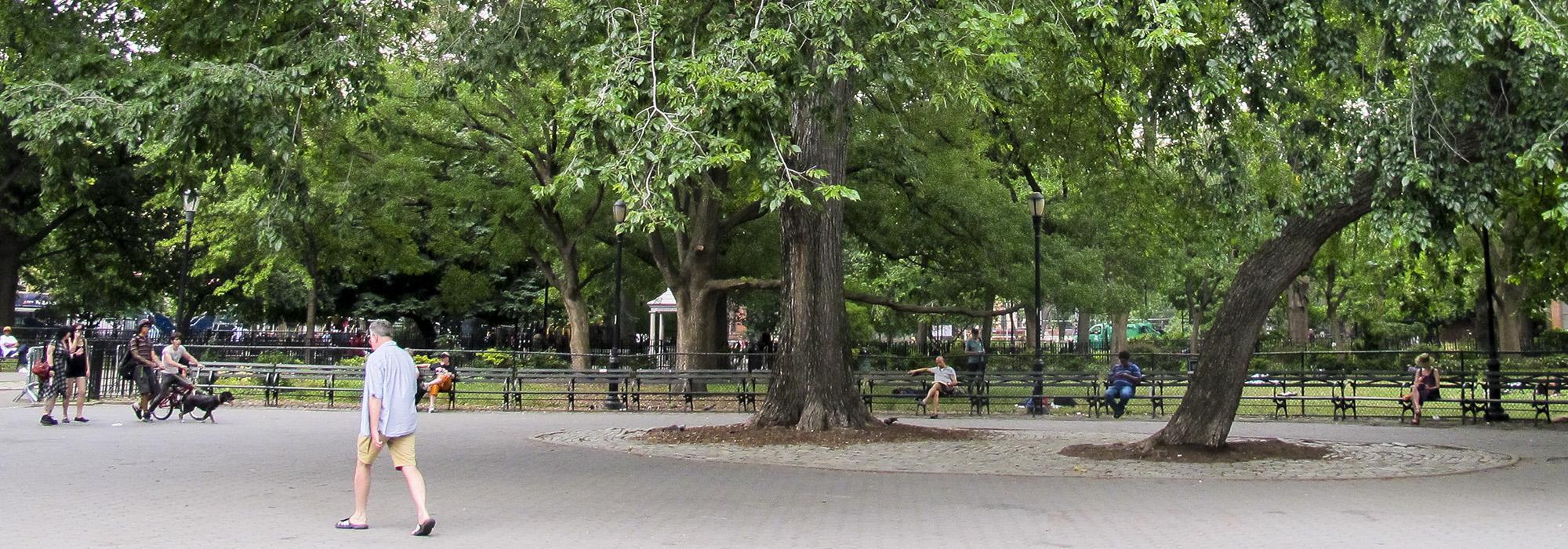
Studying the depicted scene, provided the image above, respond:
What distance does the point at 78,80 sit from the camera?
380 inches

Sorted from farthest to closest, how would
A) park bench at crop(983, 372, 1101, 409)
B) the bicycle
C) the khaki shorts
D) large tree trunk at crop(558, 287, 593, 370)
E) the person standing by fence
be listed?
large tree trunk at crop(558, 287, 593, 370)
park bench at crop(983, 372, 1101, 409)
the bicycle
the person standing by fence
the khaki shorts

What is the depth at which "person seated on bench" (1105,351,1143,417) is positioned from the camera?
19.8 m

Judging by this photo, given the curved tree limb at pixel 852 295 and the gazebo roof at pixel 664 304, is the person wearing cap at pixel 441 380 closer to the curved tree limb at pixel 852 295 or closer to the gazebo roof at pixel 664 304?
the curved tree limb at pixel 852 295

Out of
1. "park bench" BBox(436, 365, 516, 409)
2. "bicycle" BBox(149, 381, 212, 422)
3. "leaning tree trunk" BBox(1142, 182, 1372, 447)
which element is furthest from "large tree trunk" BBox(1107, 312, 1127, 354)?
"bicycle" BBox(149, 381, 212, 422)

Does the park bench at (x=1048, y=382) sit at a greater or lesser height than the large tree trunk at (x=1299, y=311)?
lesser

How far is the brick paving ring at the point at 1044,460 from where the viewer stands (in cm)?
1201

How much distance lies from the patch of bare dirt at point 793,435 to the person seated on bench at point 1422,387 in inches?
275

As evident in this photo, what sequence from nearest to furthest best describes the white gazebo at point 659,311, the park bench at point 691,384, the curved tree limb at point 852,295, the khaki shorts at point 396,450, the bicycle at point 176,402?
the khaki shorts at point 396,450
the bicycle at point 176,402
the park bench at point 691,384
the curved tree limb at point 852,295
the white gazebo at point 659,311

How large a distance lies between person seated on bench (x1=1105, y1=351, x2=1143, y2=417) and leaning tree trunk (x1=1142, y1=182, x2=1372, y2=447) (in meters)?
6.55

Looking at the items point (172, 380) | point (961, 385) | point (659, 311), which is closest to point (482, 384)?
point (172, 380)

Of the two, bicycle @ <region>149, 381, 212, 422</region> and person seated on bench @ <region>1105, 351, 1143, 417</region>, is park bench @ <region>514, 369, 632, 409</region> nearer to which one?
bicycle @ <region>149, 381, 212, 422</region>

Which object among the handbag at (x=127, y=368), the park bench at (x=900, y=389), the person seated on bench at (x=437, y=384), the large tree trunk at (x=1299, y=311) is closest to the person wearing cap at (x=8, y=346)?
the handbag at (x=127, y=368)

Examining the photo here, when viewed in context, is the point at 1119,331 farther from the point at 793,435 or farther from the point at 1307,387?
the point at 793,435

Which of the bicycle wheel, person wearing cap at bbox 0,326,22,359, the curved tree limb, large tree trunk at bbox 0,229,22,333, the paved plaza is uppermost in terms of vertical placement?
large tree trunk at bbox 0,229,22,333
